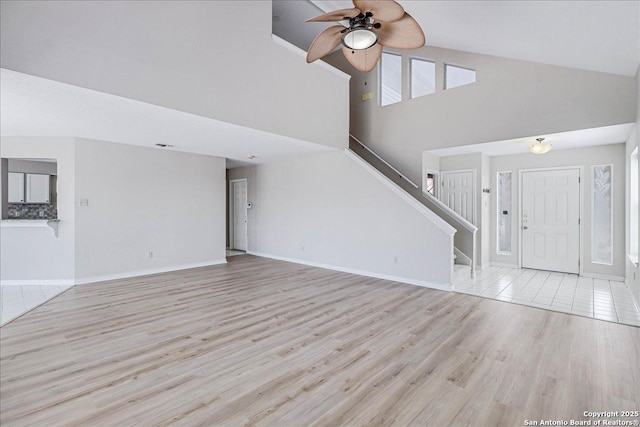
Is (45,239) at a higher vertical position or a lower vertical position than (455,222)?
lower

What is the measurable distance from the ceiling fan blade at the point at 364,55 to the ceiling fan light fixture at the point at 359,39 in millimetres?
168

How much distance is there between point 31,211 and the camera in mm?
5812

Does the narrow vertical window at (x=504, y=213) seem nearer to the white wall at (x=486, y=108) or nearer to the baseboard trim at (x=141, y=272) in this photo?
the white wall at (x=486, y=108)

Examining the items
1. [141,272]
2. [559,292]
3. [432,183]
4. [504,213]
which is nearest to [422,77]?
[432,183]

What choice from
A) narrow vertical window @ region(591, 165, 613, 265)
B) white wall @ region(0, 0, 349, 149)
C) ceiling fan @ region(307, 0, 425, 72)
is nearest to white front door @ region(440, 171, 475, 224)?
narrow vertical window @ region(591, 165, 613, 265)

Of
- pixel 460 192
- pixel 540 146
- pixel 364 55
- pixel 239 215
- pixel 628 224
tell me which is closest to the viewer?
pixel 364 55

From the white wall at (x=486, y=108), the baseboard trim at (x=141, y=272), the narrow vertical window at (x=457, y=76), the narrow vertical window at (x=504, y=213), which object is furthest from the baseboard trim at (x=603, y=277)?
the baseboard trim at (x=141, y=272)

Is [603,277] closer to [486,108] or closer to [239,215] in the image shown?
[486,108]

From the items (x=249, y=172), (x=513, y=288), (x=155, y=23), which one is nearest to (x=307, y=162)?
(x=249, y=172)

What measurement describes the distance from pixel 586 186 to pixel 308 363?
6.27 meters

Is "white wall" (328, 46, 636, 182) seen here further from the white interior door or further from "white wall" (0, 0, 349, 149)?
the white interior door

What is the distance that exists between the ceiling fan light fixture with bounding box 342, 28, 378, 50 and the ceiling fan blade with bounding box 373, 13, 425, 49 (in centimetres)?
7

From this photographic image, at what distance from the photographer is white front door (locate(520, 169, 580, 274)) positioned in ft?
19.7

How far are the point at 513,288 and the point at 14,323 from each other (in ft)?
22.2
